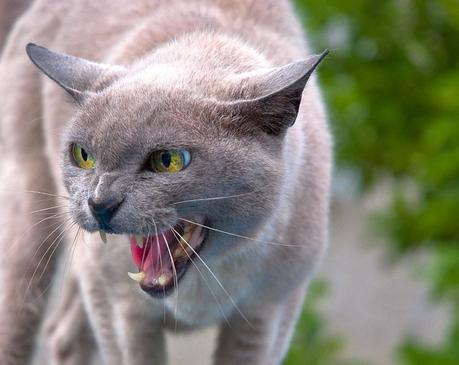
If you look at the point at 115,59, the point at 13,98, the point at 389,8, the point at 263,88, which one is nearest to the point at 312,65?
the point at 263,88

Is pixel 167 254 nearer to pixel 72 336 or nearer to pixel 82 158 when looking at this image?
pixel 82 158

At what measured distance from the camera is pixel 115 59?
9.39 ft

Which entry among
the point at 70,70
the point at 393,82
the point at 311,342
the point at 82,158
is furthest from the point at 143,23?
the point at 393,82

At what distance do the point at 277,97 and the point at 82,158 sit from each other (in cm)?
47

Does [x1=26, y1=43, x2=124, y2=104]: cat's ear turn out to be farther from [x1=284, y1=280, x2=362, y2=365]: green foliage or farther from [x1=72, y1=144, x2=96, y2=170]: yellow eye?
[x1=284, y1=280, x2=362, y2=365]: green foliage

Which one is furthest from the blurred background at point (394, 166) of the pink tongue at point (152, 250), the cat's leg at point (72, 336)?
the pink tongue at point (152, 250)

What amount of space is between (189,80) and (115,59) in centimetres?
64

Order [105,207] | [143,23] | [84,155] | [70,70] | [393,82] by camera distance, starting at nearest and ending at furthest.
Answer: [105,207]
[84,155]
[70,70]
[143,23]
[393,82]

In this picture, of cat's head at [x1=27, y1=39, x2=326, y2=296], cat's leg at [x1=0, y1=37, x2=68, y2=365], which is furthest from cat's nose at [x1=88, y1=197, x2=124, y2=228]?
cat's leg at [x1=0, y1=37, x2=68, y2=365]

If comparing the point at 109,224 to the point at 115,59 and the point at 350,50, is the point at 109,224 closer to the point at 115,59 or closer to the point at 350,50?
the point at 115,59

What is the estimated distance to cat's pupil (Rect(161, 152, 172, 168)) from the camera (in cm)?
211

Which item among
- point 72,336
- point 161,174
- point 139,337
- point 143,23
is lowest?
point 72,336

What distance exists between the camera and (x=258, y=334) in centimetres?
275

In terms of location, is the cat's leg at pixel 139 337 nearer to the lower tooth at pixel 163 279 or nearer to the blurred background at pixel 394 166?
the lower tooth at pixel 163 279
